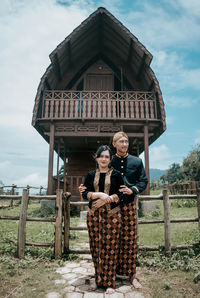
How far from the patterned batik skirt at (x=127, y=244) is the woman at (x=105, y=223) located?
0.67 feet

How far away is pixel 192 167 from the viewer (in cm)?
3134

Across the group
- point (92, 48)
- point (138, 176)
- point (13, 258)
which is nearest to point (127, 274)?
point (138, 176)

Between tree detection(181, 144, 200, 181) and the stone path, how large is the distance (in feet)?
94.9

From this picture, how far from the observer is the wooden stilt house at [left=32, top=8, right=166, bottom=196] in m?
10.2

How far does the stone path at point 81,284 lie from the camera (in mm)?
2781

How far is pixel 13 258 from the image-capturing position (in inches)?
165

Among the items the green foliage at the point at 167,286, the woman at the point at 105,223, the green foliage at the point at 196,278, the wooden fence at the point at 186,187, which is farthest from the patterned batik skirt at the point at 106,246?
the wooden fence at the point at 186,187

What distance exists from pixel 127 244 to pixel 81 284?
88 cm

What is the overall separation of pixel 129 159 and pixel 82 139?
882 cm

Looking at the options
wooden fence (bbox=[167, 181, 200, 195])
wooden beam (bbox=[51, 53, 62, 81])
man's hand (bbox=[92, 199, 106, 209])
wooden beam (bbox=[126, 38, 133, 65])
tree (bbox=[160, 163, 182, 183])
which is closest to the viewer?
man's hand (bbox=[92, 199, 106, 209])

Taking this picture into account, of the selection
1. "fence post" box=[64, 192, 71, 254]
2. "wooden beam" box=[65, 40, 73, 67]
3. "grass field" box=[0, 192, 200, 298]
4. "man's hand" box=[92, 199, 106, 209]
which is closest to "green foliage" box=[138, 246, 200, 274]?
"grass field" box=[0, 192, 200, 298]

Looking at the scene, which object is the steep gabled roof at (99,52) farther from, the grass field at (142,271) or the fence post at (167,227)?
the grass field at (142,271)

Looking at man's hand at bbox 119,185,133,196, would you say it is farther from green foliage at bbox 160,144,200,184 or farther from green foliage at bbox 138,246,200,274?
green foliage at bbox 160,144,200,184

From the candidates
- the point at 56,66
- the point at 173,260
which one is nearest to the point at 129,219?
the point at 173,260
